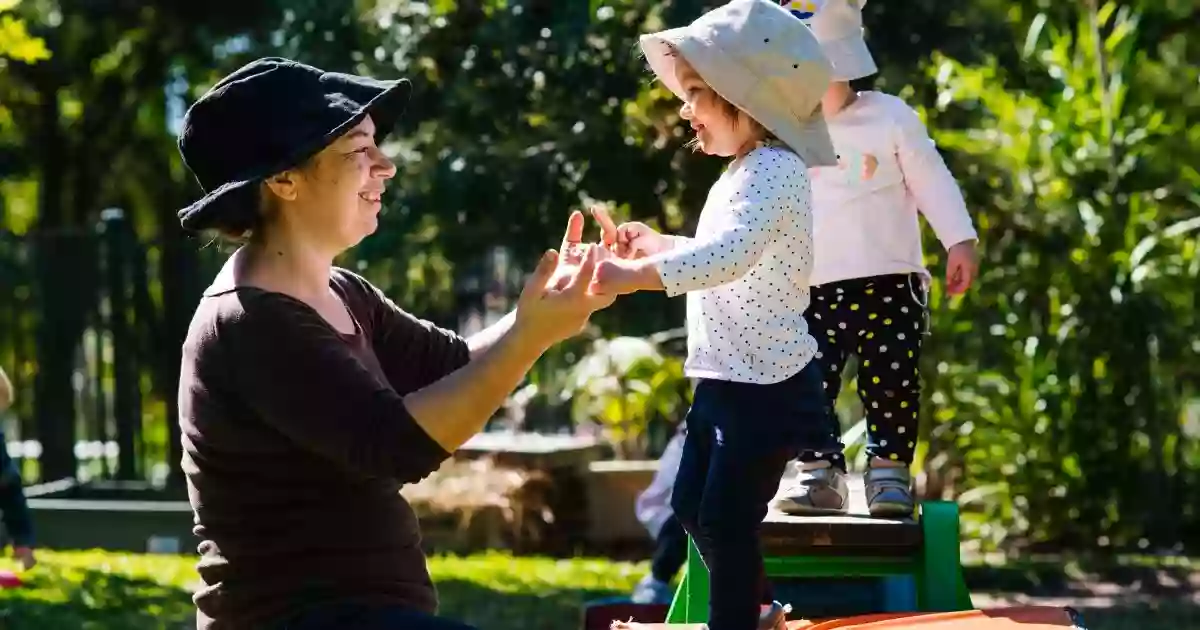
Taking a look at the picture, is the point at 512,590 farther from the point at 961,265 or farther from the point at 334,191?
the point at 334,191

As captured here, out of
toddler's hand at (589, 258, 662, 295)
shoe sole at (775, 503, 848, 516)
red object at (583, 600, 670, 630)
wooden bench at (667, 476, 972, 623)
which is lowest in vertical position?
red object at (583, 600, 670, 630)

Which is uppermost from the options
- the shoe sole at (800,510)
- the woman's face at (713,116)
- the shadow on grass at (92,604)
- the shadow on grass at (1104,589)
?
the woman's face at (713,116)

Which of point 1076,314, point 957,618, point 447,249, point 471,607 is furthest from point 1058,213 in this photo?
point 957,618

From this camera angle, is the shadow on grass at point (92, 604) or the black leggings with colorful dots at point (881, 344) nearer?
the black leggings with colorful dots at point (881, 344)

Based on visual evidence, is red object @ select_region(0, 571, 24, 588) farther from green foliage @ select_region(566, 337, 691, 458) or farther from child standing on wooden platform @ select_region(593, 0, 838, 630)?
child standing on wooden platform @ select_region(593, 0, 838, 630)

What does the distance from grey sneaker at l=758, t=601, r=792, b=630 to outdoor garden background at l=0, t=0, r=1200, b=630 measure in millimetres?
2531

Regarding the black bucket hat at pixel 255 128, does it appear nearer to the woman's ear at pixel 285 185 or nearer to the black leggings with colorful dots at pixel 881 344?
the woman's ear at pixel 285 185

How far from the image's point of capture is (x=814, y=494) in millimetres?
3719

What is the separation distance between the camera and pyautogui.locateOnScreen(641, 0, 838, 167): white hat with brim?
3.08 m

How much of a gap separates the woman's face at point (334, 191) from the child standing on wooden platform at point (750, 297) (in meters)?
0.64

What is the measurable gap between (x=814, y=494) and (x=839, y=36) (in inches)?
44.2

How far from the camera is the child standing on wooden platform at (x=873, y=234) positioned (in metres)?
3.89

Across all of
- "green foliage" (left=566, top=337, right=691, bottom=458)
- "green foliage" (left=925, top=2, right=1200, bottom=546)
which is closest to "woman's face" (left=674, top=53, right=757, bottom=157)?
"green foliage" (left=566, top=337, right=691, bottom=458)

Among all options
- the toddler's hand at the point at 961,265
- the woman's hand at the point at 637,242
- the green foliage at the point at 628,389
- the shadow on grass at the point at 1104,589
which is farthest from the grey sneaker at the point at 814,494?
the green foliage at the point at 628,389
